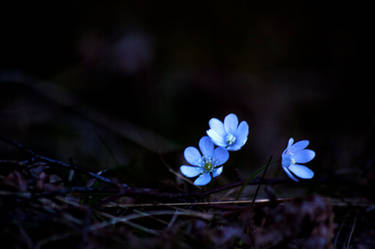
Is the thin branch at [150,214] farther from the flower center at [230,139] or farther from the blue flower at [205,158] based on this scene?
the flower center at [230,139]

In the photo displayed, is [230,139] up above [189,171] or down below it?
above

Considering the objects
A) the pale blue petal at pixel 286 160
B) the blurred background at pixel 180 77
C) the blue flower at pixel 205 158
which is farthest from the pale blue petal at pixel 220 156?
the blurred background at pixel 180 77

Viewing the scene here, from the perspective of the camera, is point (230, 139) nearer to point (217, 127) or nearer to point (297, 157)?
point (217, 127)

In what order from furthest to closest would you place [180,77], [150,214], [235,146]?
[180,77] < [235,146] < [150,214]

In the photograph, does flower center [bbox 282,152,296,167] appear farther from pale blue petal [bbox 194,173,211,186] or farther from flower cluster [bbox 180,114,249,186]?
pale blue petal [bbox 194,173,211,186]

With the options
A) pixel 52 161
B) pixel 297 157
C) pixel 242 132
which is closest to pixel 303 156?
pixel 297 157

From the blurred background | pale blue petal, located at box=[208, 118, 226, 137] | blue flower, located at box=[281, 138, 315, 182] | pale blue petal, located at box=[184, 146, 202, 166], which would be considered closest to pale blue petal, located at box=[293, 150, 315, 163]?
blue flower, located at box=[281, 138, 315, 182]
